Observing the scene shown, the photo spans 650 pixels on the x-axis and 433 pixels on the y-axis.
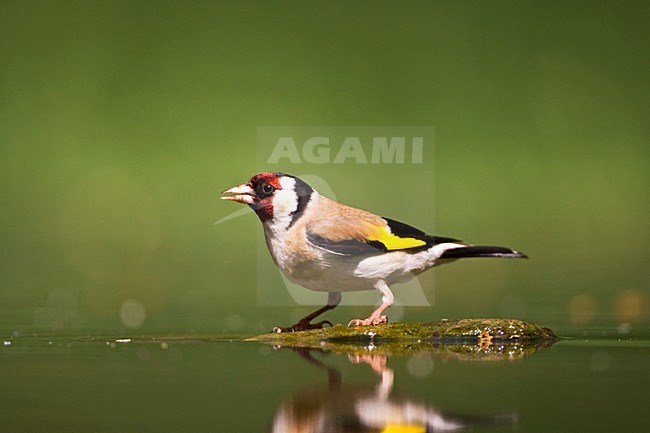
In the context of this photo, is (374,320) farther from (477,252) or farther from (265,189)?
(265,189)

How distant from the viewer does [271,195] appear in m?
5.80

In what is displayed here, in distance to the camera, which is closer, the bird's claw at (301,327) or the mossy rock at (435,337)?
the mossy rock at (435,337)

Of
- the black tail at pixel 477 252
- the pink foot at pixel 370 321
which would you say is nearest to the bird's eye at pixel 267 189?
the pink foot at pixel 370 321

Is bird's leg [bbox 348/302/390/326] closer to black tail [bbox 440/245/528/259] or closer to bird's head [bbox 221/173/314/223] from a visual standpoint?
black tail [bbox 440/245/528/259]

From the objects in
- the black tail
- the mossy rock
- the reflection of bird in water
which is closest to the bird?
the black tail

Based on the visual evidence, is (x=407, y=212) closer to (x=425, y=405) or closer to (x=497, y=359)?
(x=497, y=359)

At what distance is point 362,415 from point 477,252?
212 centimetres

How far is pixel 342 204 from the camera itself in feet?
20.1

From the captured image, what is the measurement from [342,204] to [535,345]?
1.37 meters

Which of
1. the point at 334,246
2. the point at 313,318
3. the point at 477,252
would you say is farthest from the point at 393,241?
the point at 313,318

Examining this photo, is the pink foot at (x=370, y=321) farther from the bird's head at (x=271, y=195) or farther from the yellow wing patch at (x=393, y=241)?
the bird's head at (x=271, y=195)

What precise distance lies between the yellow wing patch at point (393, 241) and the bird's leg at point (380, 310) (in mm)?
204

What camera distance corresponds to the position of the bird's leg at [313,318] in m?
5.81

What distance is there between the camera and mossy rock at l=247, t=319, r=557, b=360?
17.4 feet
